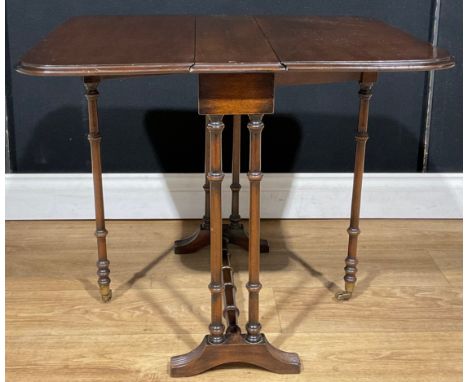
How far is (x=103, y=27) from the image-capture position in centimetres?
189

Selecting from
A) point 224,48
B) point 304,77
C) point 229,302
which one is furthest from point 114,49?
point 229,302

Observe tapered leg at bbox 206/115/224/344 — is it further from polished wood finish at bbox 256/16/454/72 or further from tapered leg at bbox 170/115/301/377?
polished wood finish at bbox 256/16/454/72

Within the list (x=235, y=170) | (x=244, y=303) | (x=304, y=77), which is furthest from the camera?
(x=235, y=170)

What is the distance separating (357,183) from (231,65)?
0.72m

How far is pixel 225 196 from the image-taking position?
268 centimetres

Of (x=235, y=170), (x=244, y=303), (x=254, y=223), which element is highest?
(x=254, y=223)

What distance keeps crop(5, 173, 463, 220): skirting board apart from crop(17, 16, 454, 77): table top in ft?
2.58

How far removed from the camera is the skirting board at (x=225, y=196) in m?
2.63

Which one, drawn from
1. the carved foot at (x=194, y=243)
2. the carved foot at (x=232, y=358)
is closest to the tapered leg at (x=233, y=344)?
the carved foot at (x=232, y=358)

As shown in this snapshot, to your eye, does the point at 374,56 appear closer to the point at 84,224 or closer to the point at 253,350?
the point at 253,350

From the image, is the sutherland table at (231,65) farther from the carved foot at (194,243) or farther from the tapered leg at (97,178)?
the carved foot at (194,243)

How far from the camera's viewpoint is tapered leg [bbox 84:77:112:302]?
1.86m

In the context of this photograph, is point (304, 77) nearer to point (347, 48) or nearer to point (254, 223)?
point (347, 48)

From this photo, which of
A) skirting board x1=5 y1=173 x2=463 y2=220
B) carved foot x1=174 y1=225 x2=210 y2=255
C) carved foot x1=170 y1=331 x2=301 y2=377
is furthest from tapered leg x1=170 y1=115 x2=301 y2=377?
skirting board x1=5 y1=173 x2=463 y2=220
